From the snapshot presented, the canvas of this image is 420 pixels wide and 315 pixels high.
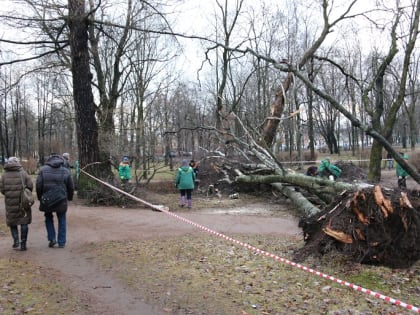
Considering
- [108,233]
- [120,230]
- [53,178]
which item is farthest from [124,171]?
[53,178]

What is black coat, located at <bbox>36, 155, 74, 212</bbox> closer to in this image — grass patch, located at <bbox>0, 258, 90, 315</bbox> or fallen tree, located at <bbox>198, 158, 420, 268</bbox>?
grass patch, located at <bbox>0, 258, 90, 315</bbox>

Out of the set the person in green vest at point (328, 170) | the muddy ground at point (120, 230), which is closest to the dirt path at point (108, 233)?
the muddy ground at point (120, 230)

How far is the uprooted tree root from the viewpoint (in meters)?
5.86

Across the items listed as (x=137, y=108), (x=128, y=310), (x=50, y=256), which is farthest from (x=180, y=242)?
(x=137, y=108)

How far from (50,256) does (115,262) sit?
1.14 m

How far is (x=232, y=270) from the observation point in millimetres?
5988

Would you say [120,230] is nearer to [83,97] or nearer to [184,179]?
[184,179]

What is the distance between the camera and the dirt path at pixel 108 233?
482 cm

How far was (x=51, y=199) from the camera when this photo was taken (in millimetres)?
6945

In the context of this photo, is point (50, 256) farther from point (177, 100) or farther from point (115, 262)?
point (177, 100)

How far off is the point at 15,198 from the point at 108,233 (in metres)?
2.25

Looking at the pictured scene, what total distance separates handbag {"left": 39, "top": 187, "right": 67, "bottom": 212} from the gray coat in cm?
27

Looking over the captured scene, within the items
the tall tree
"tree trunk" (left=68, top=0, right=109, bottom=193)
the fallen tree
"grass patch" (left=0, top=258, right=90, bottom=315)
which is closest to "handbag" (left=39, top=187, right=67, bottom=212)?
"grass patch" (left=0, top=258, right=90, bottom=315)

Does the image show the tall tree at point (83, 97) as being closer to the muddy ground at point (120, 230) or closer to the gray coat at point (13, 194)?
the muddy ground at point (120, 230)
